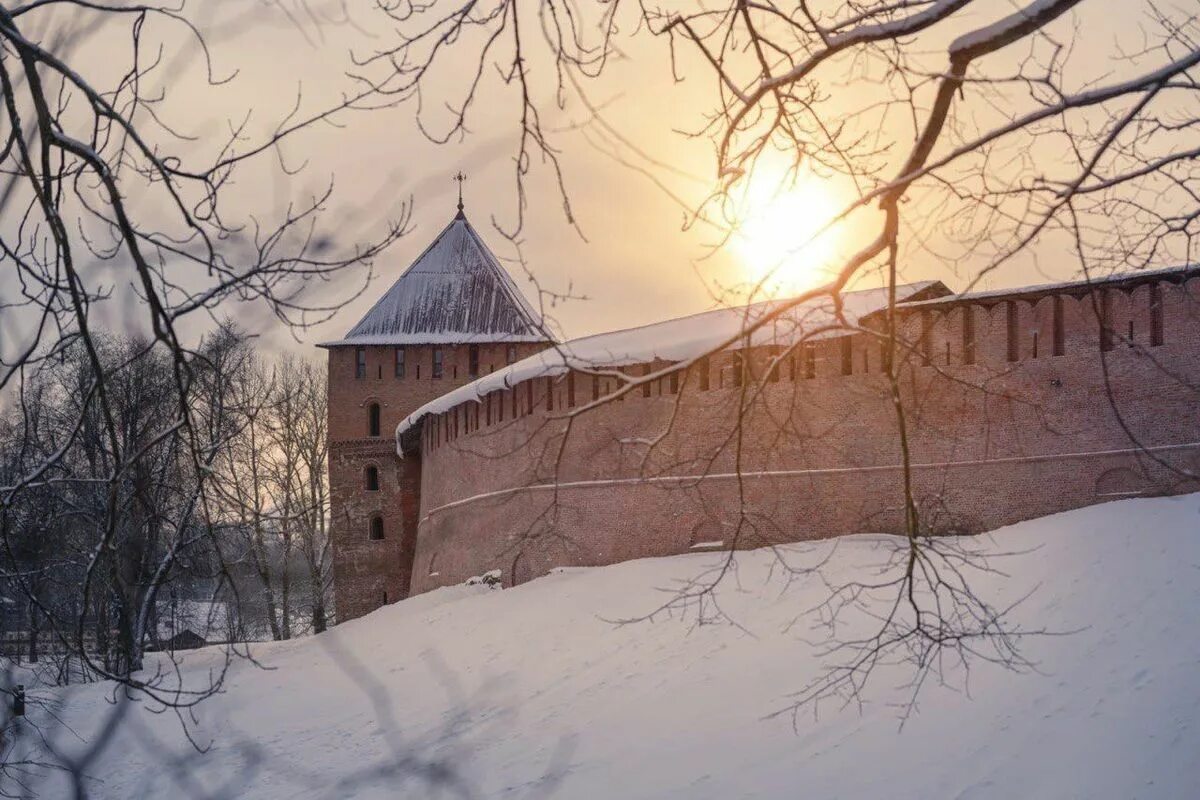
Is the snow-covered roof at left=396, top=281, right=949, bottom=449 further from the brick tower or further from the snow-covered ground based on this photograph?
the brick tower

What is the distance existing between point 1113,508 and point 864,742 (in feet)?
11.0

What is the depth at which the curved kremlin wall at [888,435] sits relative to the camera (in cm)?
1041

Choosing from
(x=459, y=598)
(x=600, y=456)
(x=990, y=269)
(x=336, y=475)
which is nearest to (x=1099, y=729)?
(x=990, y=269)

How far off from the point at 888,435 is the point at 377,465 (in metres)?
11.8

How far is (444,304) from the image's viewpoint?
76.8 feet

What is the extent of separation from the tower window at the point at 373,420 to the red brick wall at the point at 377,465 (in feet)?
0.23

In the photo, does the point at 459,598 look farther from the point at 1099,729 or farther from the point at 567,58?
the point at 567,58

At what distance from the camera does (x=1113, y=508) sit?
10.3 meters

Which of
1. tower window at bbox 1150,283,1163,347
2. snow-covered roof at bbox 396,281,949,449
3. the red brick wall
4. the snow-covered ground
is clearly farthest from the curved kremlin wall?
the red brick wall

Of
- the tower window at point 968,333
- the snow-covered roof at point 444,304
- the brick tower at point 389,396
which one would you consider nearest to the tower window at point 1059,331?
the tower window at point 968,333

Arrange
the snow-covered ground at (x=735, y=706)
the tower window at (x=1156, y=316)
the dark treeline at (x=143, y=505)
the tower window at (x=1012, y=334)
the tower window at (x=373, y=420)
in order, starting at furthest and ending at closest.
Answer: the tower window at (x=373, y=420) → the tower window at (x=1012, y=334) → the tower window at (x=1156, y=316) → the snow-covered ground at (x=735, y=706) → the dark treeline at (x=143, y=505)

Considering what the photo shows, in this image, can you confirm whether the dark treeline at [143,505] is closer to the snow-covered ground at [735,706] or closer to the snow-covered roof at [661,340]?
the snow-covered ground at [735,706]

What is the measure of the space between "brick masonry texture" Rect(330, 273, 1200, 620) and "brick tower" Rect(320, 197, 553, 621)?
4.86 meters

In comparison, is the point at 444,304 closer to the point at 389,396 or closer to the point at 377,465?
the point at 389,396
